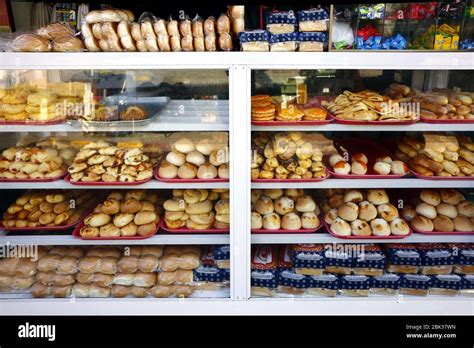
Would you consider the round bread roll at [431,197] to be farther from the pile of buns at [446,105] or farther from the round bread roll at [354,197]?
the pile of buns at [446,105]

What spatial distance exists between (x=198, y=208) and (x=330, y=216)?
2.97ft

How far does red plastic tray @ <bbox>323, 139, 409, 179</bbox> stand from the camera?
2578 mm

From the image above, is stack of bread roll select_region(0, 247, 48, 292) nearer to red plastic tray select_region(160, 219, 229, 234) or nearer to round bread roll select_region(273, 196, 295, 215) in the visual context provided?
red plastic tray select_region(160, 219, 229, 234)

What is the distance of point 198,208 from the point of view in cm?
266

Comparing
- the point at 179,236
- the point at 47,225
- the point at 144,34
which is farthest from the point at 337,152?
the point at 47,225

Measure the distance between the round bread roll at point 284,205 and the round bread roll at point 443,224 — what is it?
0.97 m

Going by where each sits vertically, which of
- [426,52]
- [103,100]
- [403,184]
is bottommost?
[403,184]

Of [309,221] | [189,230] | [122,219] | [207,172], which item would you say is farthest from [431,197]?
[122,219]

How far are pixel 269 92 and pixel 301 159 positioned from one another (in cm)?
50

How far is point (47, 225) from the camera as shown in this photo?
103 inches

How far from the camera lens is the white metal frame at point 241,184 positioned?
224 centimetres

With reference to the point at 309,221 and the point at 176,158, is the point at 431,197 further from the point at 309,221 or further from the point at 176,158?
the point at 176,158
